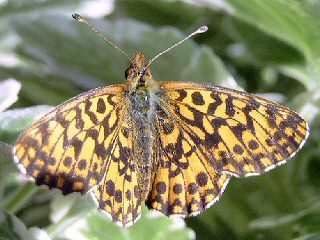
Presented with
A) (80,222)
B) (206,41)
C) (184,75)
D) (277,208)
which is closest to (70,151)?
(80,222)

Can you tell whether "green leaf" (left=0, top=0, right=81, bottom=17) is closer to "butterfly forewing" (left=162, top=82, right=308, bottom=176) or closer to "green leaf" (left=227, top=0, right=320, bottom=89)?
"green leaf" (left=227, top=0, right=320, bottom=89)

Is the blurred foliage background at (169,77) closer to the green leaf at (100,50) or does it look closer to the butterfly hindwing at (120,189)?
the green leaf at (100,50)

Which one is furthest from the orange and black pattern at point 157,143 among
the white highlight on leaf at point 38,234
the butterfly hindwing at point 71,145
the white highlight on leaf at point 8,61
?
the white highlight on leaf at point 8,61

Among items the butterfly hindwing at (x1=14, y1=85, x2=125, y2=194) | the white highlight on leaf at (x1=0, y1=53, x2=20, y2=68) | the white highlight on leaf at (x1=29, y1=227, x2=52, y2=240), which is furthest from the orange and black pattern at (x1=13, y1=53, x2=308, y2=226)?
the white highlight on leaf at (x1=0, y1=53, x2=20, y2=68)

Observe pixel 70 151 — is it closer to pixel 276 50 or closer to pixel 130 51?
pixel 130 51

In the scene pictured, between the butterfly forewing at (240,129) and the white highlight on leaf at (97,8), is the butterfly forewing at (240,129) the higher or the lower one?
the higher one

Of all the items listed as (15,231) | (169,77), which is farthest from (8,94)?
(169,77)
